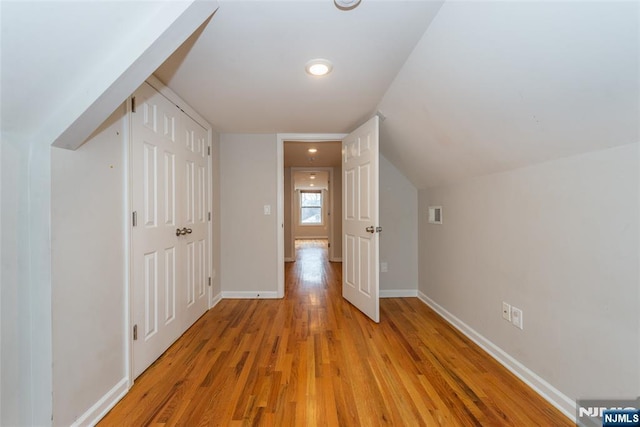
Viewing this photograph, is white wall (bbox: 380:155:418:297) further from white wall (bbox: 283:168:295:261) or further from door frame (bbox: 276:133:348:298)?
white wall (bbox: 283:168:295:261)

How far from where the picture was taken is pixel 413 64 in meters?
1.72

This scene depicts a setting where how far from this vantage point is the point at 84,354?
4.26ft

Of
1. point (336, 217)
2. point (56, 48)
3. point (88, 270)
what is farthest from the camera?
point (336, 217)

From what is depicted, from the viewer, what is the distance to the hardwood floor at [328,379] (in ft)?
4.48

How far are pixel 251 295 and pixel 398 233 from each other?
196cm

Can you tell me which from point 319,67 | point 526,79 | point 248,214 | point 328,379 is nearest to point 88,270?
point 328,379

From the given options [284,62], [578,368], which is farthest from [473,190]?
[284,62]

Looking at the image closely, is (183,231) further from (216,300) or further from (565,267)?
(565,267)

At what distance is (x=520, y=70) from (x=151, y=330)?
2595 millimetres

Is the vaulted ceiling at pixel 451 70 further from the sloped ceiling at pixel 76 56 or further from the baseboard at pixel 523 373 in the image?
the baseboard at pixel 523 373

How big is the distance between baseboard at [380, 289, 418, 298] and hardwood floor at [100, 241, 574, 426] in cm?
66

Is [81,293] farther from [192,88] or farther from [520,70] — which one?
[520,70]

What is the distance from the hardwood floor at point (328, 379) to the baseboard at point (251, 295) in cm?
Result: 61

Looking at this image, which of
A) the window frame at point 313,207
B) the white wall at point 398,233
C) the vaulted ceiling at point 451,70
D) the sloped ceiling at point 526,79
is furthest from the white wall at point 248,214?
the window frame at point 313,207
